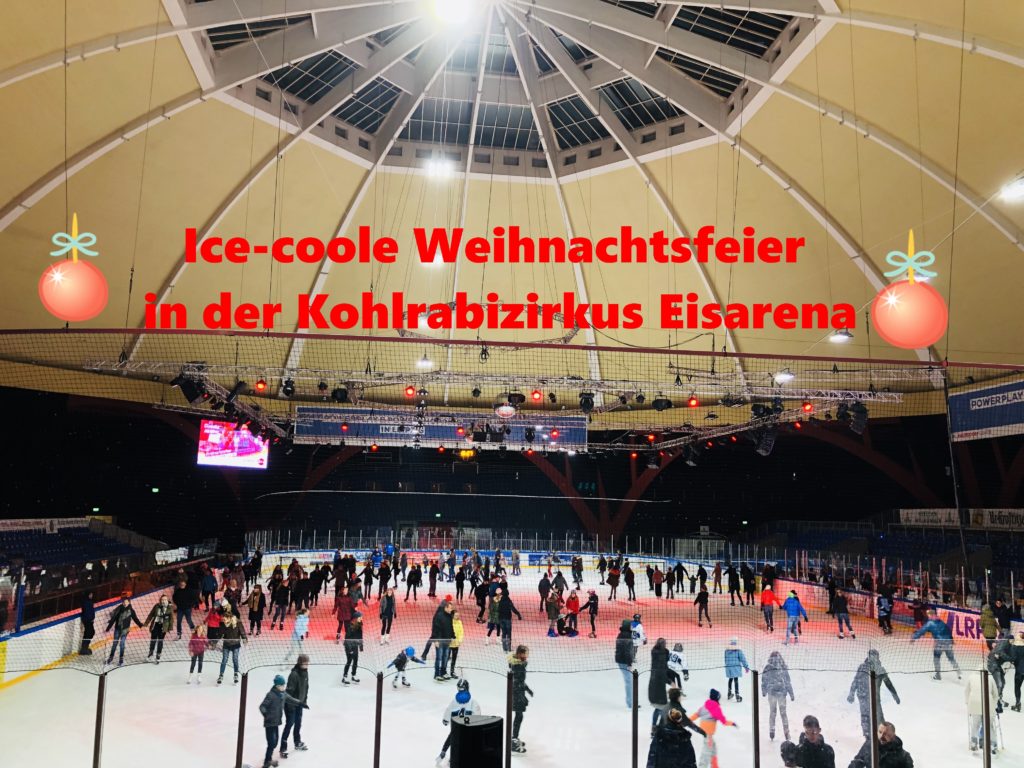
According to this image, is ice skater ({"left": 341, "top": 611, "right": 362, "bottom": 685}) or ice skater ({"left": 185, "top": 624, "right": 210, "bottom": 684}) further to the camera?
ice skater ({"left": 341, "top": 611, "right": 362, "bottom": 685})

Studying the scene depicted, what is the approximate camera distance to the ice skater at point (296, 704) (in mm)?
8664

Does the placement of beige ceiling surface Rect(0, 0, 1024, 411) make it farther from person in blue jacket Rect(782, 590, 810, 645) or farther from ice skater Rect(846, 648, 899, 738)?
ice skater Rect(846, 648, 899, 738)

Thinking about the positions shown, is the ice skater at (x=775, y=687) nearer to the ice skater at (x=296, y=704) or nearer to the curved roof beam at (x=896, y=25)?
the ice skater at (x=296, y=704)

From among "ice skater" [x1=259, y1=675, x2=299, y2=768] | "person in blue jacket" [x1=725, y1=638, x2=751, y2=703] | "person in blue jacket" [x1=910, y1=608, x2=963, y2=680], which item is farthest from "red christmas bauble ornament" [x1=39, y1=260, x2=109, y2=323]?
"person in blue jacket" [x1=910, y1=608, x2=963, y2=680]

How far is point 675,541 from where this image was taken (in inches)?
1326

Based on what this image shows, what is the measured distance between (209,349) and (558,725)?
1830cm

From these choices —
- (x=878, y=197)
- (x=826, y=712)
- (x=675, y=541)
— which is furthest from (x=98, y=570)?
(x=675, y=541)

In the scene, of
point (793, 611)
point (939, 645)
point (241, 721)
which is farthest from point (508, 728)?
point (793, 611)

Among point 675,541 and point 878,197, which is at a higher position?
point 878,197

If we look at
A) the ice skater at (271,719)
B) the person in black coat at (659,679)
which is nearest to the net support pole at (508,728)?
the person in black coat at (659,679)

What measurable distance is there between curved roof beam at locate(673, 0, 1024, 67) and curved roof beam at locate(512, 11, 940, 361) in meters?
2.87

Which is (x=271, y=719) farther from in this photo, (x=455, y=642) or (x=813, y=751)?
(x=813, y=751)

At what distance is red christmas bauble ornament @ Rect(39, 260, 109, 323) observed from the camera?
20.6 ft

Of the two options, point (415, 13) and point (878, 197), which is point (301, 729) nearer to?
point (415, 13)
